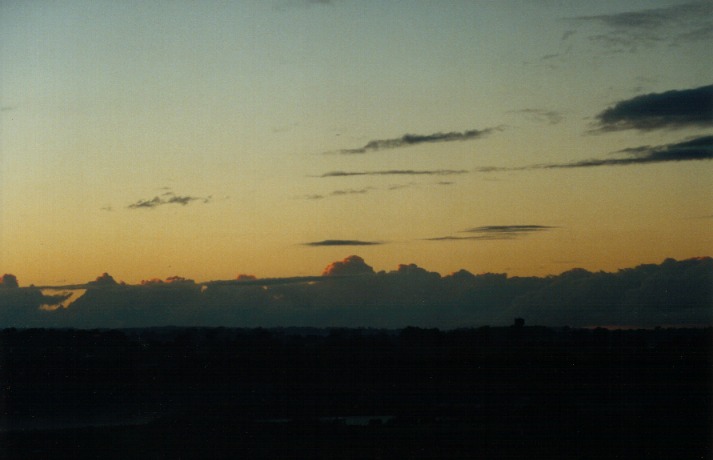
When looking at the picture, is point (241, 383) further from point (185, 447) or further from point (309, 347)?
point (185, 447)

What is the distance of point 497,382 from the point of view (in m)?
53.2

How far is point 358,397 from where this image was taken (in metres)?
49.7

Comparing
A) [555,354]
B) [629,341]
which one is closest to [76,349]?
[555,354]

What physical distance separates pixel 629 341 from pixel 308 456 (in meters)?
45.5

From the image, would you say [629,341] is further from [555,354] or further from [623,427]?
[623,427]

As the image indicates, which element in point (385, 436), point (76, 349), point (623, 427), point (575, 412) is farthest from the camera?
point (76, 349)

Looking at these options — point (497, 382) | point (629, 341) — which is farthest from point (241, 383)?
point (629, 341)

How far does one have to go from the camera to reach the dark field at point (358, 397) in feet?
110

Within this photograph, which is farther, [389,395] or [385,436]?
[389,395]

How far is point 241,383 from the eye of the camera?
57.1m

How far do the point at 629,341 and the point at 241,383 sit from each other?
32641 mm

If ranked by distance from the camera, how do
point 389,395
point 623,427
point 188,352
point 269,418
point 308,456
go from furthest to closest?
point 188,352 < point 389,395 < point 269,418 < point 623,427 < point 308,456

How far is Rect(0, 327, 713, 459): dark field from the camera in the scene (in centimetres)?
3353

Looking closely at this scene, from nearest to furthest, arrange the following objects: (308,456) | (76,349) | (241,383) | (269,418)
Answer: (308,456) < (269,418) < (241,383) < (76,349)
